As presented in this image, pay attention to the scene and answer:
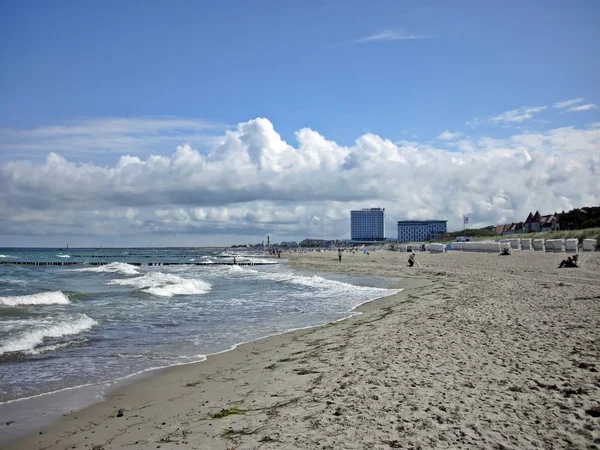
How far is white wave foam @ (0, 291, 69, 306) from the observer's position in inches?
765

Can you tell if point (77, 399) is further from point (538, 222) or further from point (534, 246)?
point (538, 222)

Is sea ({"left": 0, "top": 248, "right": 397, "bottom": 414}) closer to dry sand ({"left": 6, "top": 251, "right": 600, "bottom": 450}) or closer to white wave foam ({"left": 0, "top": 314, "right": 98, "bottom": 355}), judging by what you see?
white wave foam ({"left": 0, "top": 314, "right": 98, "bottom": 355})

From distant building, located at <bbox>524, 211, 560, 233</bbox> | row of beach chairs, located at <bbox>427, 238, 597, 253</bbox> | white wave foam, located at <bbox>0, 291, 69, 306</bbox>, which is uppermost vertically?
distant building, located at <bbox>524, 211, 560, 233</bbox>

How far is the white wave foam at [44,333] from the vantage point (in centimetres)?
1108

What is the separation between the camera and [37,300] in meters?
20.4

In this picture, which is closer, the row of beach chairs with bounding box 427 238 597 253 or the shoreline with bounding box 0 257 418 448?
the shoreline with bounding box 0 257 418 448

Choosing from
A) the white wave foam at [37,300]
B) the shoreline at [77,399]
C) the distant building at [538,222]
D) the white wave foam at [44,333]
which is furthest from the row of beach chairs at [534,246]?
the distant building at [538,222]

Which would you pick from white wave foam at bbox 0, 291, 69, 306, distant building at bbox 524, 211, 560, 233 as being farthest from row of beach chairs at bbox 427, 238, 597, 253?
distant building at bbox 524, 211, 560, 233

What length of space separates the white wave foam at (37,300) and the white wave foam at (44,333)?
6.36 meters

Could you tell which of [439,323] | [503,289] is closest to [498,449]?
A: [439,323]

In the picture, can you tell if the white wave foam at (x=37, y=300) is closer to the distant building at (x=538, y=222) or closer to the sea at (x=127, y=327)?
the sea at (x=127, y=327)

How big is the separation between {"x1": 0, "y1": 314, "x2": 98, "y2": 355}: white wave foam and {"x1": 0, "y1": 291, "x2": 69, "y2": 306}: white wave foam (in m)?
6.36

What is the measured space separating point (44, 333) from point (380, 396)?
416 inches

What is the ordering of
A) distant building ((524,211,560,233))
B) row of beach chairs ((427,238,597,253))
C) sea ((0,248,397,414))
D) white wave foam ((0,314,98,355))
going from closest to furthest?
sea ((0,248,397,414)), white wave foam ((0,314,98,355)), row of beach chairs ((427,238,597,253)), distant building ((524,211,560,233))
